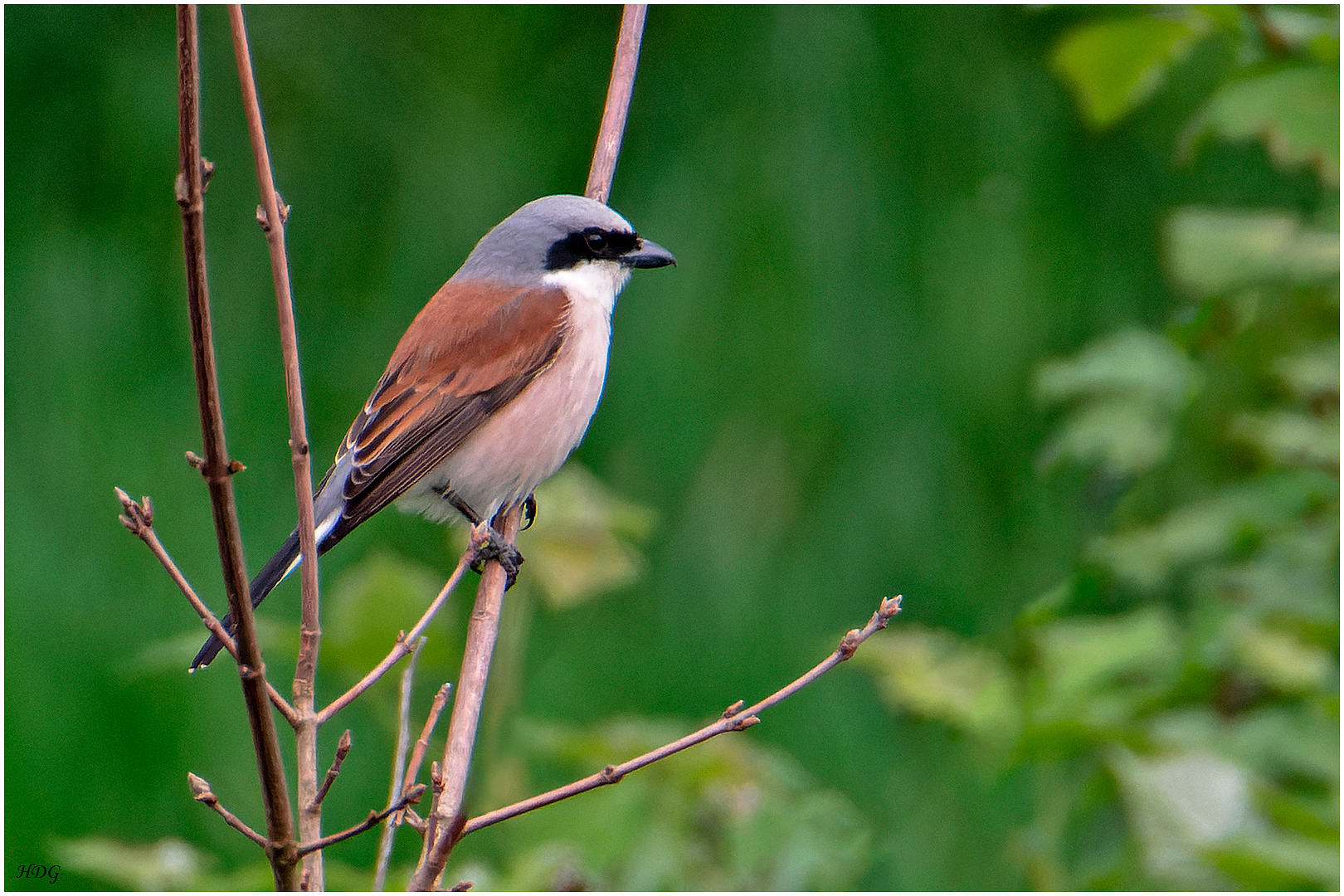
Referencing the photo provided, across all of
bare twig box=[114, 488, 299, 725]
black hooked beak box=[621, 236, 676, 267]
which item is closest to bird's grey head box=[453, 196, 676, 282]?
black hooked beak box=[621, 236, 676, 267]

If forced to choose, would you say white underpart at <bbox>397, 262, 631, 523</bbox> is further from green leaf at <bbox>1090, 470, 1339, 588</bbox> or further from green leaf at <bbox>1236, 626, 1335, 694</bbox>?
green leaf at <bbox>1236, 626, 1335, 694</bbox>

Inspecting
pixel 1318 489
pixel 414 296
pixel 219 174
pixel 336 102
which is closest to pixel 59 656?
pixel 414 296

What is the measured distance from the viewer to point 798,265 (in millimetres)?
3875

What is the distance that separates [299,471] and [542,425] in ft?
4.02

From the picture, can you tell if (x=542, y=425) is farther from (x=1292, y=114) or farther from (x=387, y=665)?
(x=1292, y=114)

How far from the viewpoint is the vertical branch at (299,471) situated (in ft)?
3.09

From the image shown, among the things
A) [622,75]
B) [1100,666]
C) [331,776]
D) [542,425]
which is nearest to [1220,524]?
[1100,666]

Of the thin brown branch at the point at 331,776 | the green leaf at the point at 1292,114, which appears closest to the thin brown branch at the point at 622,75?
the thin brown branch at the point at 331,776

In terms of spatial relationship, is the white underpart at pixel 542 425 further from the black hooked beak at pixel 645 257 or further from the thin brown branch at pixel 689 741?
the thin brown branch at pixel 689 741

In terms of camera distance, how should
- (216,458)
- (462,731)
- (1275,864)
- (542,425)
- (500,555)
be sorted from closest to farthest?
1. (216,458)
2. (462,731)
3. (1275,864)
4. (500,555)
5. (542,425)

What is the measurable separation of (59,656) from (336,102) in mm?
1979

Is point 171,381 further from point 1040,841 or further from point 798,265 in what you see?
point 1040,841

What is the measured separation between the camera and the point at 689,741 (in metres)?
Answer: 1.14

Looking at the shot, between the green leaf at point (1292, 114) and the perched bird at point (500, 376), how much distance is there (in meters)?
1.08
